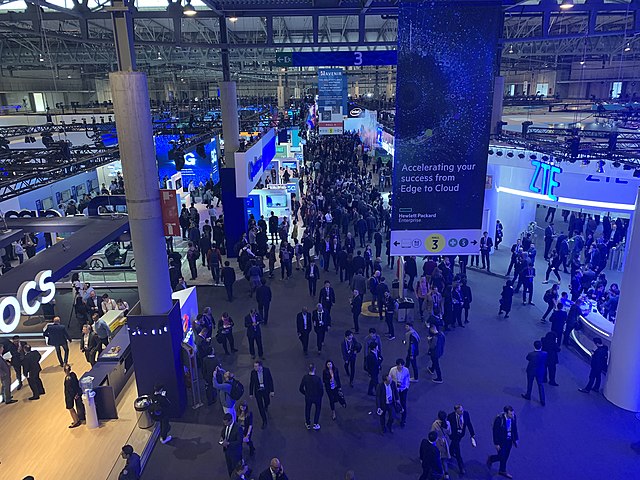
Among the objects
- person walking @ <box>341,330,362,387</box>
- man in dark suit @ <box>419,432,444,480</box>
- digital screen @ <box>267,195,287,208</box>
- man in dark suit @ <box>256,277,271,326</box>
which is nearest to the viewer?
man in dark suit @ <box>419,432,444,480</box>

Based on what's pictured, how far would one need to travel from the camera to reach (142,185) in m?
6.73

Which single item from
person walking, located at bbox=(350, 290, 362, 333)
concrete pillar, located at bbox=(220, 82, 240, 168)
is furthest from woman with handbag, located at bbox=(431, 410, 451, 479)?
concrete pillar, located at bbox=(220, 82, 240, 168)

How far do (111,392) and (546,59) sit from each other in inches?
1243

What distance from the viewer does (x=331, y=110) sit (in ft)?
62.4

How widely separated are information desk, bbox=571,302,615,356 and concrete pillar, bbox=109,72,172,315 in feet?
24.2

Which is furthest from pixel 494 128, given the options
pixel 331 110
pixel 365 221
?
pixel 331 110

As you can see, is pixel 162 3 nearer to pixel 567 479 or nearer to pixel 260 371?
pixel 260 371

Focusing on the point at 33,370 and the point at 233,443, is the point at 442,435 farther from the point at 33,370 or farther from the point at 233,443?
the point at 33,370

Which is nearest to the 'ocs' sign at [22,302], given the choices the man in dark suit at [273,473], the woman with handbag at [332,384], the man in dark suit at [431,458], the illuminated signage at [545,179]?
the man in dark suit at [273,473]

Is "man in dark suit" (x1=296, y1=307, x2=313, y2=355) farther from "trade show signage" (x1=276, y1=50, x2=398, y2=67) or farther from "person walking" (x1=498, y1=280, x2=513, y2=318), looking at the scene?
"trade show signage" (x1=276, y1=50, x2=398, y2=67)

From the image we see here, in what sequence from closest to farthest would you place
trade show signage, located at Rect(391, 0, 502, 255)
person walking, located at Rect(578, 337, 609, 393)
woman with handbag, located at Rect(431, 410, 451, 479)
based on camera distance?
woman with handbag, located at Rect(431, 410, 451, 479) → trade show signage, located at Rect(391, 0, 502, 255) → person walking, located at Rect(578, 337, 609, 393)

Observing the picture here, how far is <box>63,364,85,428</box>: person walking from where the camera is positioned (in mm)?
7051

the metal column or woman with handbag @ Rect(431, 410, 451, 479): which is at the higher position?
the metal column

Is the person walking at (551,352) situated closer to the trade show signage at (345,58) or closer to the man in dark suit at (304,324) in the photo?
the man in dark suit at (304,324)
